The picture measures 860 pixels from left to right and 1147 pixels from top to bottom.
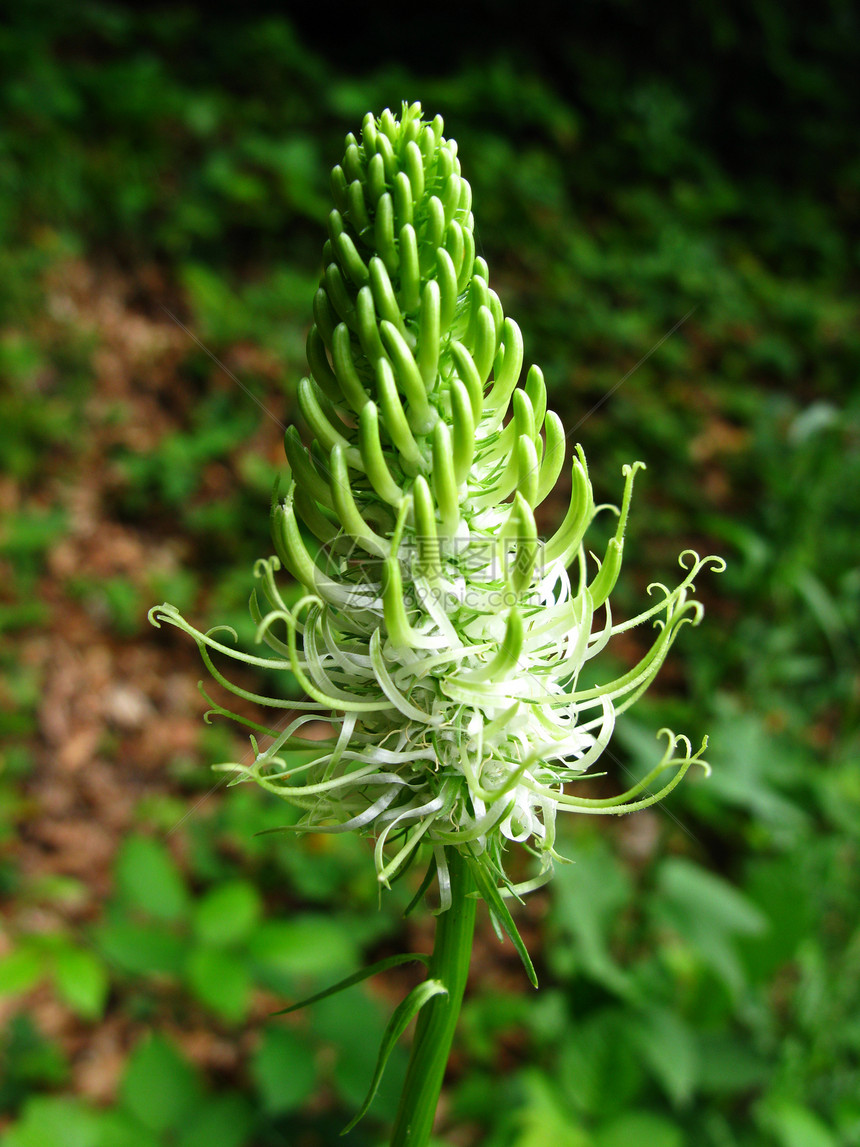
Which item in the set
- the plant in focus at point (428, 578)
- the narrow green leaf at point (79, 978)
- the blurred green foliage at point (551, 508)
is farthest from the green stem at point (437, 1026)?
the narrow green leaf at point (79, 978)

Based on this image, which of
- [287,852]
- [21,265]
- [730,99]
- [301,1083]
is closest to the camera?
[301,1083]

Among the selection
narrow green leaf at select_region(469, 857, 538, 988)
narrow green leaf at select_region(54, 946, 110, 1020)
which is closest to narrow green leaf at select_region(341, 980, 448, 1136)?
narrow green leaf at select_region(469, 857, 538, 988)

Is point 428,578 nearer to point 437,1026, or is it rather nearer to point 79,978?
point 437,1026

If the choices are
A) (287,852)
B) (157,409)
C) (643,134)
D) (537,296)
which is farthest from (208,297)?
(643,134)

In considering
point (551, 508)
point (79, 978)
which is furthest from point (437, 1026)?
point (551, 508)

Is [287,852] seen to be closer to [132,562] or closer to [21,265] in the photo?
[132,562]

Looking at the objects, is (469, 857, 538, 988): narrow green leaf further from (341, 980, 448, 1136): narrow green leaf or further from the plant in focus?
(341, 980, 448, 1136): narrow green leaf

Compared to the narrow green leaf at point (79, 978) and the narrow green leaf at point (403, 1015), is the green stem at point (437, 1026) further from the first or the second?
the narrow green leaf at point (79, 978)
